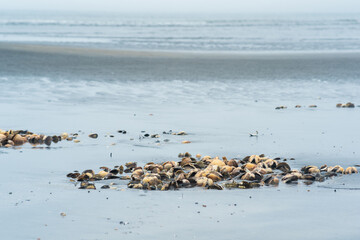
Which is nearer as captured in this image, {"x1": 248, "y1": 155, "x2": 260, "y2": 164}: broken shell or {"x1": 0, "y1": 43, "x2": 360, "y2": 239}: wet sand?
{"x1": 0, "y1": 43, "x2": 360, "y2": 239}: wet sand

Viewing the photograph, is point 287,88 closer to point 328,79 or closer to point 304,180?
point 328,79

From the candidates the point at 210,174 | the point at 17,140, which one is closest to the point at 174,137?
the point at 17,140

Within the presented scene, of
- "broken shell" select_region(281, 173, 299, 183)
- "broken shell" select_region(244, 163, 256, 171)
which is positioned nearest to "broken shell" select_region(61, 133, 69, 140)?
"broken shell" select_region(244, 163, 256, 171)

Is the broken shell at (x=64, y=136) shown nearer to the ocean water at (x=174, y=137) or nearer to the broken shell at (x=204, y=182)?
the ocean water at (x=174, y=137)

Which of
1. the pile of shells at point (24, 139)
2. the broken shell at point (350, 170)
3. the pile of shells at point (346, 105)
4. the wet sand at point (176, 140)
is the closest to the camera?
the wet sand at point (176, 140)

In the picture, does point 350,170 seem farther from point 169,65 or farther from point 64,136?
point 169,65

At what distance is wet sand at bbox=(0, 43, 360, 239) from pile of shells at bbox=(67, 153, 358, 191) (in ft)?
0.76

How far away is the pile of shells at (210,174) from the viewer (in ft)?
28.9

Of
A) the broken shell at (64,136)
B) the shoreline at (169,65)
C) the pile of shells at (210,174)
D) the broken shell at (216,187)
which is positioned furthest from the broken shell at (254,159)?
the shoreline at (169,65)

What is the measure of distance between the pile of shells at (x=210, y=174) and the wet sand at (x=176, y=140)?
0.76 feet

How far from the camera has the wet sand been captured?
23.3 ft

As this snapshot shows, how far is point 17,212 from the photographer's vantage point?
7.43 meters

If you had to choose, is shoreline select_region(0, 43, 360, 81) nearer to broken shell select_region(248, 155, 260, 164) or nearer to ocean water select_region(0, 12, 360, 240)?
ocean water select_region(0, 12, 360, 240)

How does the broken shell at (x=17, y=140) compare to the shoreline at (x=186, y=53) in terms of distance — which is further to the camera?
the shoreline at (x=186, y=53)
